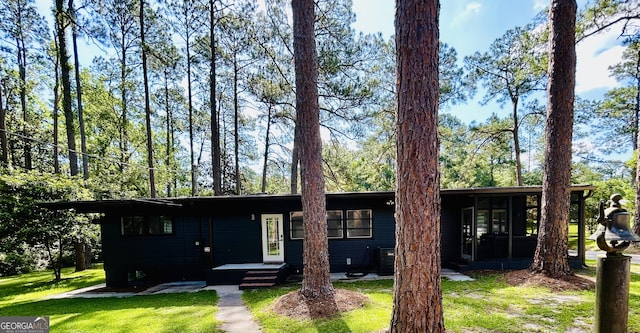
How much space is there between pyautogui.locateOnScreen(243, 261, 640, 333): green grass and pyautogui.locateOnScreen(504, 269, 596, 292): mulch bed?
19 cm

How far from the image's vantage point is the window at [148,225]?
8516 millimetres

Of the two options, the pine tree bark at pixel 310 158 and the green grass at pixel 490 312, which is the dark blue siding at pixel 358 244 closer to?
the green grass at pixel 490 312

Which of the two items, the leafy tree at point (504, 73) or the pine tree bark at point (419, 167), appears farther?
the leafy tree at point (504, 73)

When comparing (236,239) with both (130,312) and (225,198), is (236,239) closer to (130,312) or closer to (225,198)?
(225,198)

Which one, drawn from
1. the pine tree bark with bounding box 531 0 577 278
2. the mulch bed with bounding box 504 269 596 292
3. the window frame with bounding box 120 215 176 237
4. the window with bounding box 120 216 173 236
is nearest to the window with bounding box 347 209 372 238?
the mulch bed with bounding box 504 269 596 292

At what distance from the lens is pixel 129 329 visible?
4.36 metres

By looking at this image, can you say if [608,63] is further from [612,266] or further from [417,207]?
[417,207]

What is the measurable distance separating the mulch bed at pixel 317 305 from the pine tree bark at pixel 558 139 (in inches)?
159

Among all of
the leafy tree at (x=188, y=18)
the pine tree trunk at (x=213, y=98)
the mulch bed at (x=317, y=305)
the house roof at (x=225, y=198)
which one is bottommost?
the mulch bed at (x=317, y=305)

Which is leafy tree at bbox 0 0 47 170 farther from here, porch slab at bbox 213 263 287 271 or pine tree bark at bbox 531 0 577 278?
pine tree bark at bbox 531 0 577 278

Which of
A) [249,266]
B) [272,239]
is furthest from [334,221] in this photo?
[249,266]

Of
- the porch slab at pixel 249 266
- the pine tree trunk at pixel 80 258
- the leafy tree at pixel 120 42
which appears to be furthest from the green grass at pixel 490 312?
the pine tree trunk at pixel 80 258

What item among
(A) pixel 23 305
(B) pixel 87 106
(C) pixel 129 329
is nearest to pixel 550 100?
(C) pixel 129 329

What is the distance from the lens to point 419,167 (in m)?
2.67
